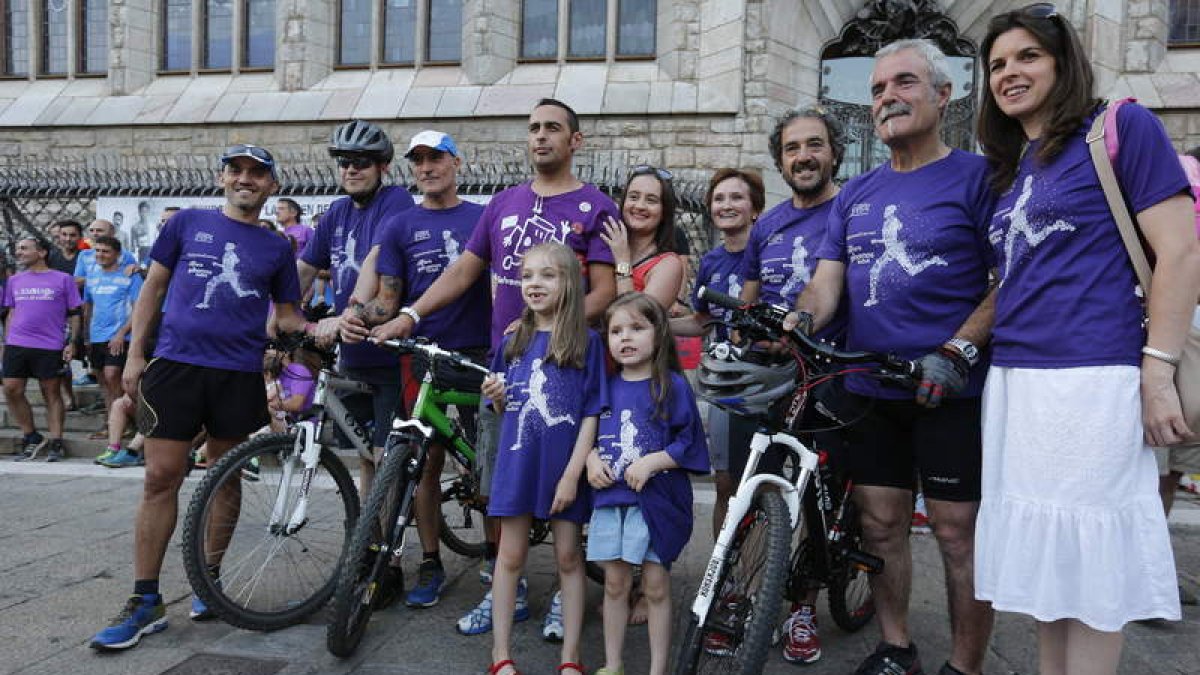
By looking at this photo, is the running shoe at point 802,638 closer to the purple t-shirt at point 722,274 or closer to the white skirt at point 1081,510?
the white skirt at point 1081,510

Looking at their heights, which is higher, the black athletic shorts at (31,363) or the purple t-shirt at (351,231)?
the purple t-shirt at (351,231)

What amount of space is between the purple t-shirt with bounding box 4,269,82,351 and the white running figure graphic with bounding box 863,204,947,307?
808 cm

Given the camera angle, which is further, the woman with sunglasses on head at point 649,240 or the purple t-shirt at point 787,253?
the woman with sunglasses on head at point 649,240

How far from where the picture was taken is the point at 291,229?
9.13m

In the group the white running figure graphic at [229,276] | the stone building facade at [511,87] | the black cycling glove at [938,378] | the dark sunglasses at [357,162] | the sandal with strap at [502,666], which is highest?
the stone building facade at [511,87]

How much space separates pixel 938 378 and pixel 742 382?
0.57 meters

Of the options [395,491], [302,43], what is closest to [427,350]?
[395,491]

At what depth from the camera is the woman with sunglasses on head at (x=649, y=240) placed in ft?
11.7

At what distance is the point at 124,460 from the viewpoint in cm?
719

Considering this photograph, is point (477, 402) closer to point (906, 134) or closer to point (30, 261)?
point (906, 134)

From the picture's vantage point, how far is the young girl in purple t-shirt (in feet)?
9.76

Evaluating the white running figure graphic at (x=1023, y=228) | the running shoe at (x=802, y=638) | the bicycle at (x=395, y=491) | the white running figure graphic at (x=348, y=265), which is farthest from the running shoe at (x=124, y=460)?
the white running figure graphic at (x=1023, y=228)

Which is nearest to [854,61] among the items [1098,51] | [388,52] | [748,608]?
[1098,51]

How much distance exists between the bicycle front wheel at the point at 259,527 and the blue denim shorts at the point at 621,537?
1272 millimetres
